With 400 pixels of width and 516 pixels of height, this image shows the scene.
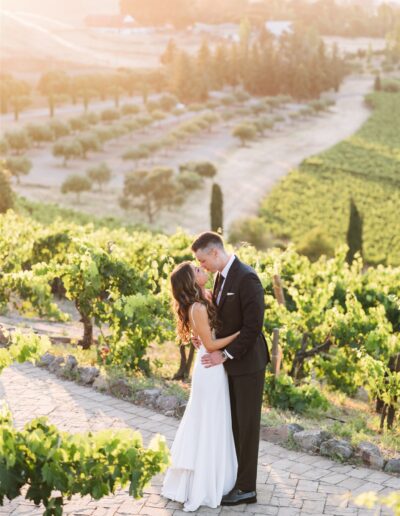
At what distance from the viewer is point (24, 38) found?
153125 millimetres

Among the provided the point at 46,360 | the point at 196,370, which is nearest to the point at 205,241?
the point at 196,370

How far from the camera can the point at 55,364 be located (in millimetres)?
9898

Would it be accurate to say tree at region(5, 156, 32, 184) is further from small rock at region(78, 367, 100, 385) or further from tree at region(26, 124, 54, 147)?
small rock at region(78, 367, 100, 385)

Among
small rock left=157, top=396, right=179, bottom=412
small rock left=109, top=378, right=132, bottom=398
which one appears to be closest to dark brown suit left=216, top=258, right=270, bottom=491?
small rock left=157, top=396, right=179, bottom=412

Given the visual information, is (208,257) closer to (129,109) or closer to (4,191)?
(4,191)

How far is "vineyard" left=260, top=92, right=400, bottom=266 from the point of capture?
138 feet

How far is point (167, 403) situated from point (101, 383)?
1.16 metres

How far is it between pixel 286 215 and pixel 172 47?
92507mm

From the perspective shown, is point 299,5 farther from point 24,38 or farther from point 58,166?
point 58,166

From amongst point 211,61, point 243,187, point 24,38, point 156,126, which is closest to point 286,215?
point 243,187

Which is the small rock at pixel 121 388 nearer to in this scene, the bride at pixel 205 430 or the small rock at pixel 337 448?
the small rock at pixel 337 448

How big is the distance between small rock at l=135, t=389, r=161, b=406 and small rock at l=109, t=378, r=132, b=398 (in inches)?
7.9

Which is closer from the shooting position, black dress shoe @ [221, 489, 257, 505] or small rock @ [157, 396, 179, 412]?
black dress shoe @ [221, 489, 257, 505]

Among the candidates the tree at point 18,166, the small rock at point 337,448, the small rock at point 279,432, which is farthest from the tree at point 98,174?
the small rock at point 337,448
